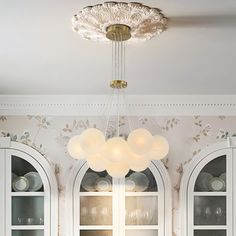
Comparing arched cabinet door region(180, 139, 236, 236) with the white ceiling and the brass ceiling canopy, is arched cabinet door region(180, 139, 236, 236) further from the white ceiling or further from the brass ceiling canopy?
the brass ceiling canopy

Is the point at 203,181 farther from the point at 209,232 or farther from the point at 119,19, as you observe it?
the point at 119,19

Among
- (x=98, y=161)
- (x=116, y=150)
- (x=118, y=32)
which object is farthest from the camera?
(x=98, y=161)

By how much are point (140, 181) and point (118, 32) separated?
6.31 feet

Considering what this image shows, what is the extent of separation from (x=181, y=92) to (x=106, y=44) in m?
1.36

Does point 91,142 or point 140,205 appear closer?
point 91,142

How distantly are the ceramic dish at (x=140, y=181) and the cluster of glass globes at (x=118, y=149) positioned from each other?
132 centimetres

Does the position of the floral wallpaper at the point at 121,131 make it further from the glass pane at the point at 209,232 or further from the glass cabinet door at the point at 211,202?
the glass pane at the point at 209,232

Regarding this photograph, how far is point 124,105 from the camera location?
12.1ft

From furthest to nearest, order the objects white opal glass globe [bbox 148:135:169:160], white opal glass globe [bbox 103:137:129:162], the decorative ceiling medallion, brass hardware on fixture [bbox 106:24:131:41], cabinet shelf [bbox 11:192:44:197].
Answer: cabinet shelf [bbox 11:192:44:197], white opal glass globe [bbox 148:135:169:160], white opal glass globe [bbox 103:137:129:162], brass hardware on fixture [bbox 106:24:131:41], the decorative ceiling medallion

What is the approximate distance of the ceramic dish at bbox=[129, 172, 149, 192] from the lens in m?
3.67

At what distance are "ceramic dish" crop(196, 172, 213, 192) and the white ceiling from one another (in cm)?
74

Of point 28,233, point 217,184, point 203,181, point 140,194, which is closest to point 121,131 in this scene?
point 140,194

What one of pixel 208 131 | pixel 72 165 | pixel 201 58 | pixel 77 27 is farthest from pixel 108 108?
pixel 77 27

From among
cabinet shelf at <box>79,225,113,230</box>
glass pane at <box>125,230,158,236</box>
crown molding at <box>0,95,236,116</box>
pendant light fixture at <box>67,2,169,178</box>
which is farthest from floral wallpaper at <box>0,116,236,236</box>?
pendant light fixture at <box>67,2,169,178</box>
